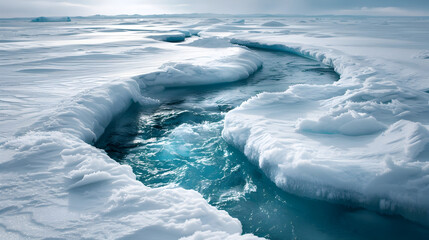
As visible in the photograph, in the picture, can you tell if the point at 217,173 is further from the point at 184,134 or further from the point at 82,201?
the point at 82,201

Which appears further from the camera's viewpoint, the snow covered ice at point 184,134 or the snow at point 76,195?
the snow covered ice at point 184,134

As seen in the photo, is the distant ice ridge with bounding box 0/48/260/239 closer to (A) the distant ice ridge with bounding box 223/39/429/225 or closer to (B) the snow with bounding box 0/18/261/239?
(B) the snow with bounding box 0/18/261/239

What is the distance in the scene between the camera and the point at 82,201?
2021 mm

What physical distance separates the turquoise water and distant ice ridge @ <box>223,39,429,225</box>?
0.13 meters

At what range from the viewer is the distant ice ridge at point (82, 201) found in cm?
172

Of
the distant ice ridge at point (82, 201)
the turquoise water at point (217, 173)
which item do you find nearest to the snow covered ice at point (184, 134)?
the distant ice ridge at point (82, 201)

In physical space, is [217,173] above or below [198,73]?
below

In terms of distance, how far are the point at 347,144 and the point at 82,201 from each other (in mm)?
2725

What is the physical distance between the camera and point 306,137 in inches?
128

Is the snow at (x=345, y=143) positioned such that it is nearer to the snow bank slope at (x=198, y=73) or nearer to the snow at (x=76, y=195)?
the snow at (x=76, y=195)

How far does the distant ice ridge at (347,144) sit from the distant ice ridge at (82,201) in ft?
3.47

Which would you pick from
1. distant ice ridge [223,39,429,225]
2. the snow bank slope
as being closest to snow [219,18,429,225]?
distant ice ridge [223,39,429,225]

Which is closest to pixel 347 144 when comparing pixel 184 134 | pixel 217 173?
pixel 217 173

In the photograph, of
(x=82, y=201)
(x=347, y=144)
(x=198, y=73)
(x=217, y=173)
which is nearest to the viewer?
(x=82, y=201)
